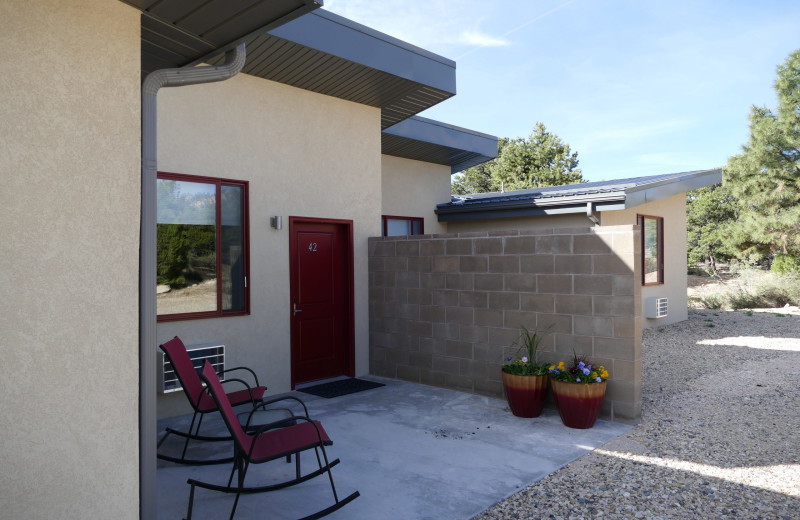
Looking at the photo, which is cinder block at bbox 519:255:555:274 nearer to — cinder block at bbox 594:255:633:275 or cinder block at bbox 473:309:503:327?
cinder block at bbox 594:255:633:275

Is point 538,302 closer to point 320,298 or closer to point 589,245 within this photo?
point 589,245

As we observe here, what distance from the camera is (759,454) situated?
173 inches

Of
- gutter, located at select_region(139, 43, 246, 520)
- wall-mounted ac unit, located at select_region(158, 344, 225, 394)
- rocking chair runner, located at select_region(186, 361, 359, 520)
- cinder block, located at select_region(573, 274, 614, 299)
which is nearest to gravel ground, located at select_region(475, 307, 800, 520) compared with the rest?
rocking chair runner, located at select_region(186, 361, 359, 520)

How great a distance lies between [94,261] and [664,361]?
324 inches

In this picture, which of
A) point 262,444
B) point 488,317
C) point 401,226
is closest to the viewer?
point 262,444

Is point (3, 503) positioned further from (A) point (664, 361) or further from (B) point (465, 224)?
(B) point (465, 224)

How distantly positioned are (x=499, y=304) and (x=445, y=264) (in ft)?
3.14

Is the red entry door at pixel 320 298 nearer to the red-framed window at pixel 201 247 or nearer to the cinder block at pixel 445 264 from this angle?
the red-framed window at pixel 201 247

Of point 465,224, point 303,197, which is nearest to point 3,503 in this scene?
point 303,197

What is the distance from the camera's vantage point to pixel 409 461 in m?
4.32

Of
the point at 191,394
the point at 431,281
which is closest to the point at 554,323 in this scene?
the point at 431,281

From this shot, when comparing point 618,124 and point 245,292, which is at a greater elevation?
point 618,124

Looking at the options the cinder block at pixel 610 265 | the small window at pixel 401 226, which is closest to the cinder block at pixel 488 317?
the cinder block at pixel 610 265

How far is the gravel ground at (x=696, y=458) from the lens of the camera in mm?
3447
